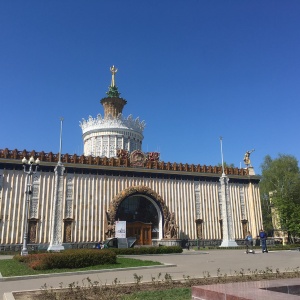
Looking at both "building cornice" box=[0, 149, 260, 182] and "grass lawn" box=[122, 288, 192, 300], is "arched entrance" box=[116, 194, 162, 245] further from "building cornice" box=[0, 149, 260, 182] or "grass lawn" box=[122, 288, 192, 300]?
"grass lawn" box=[122, 288, 192, 300]

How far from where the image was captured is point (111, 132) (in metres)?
43.8

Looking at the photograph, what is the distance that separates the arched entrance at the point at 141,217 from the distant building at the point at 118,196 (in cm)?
11

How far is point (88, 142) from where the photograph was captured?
1774 inches

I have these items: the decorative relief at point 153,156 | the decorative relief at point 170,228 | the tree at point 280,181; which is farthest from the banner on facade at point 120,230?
the tree at point 280,181

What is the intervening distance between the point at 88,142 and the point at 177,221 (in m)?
16.4

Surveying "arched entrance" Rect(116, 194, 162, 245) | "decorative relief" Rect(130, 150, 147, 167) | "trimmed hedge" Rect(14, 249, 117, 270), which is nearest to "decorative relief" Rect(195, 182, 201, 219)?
"arched entrance" Rect(116, 194, 162, 245)

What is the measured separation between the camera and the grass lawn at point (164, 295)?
28.8 ft

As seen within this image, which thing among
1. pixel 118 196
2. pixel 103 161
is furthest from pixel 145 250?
pixel 103 161

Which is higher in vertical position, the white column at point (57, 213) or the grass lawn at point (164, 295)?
the white column at point (57, 213)

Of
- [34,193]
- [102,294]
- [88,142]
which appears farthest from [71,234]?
[102,294]

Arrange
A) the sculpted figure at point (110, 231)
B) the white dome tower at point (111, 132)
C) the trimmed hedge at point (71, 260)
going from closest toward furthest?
1. the trimmed hedge at point (71, 260)
2. the sculpted figure at point (110, 231)
3. the white dome tower at point (111, 132)

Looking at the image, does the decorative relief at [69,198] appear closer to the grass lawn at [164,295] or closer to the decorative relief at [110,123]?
the decorative relief at [110,123]

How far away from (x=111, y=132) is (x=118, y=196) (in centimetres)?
1118

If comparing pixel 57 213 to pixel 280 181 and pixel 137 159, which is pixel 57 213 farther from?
pixel 280 181
